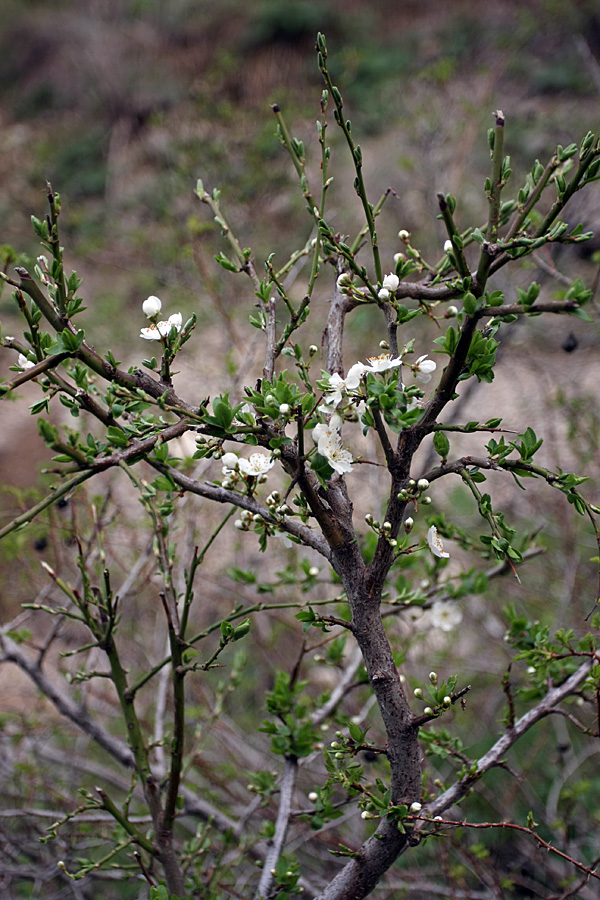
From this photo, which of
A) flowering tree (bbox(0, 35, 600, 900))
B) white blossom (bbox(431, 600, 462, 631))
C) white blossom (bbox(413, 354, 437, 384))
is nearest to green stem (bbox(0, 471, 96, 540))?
flowering tree (bbox(0, 35, 600, 900))

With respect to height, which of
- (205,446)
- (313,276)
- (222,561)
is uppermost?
(222,561)

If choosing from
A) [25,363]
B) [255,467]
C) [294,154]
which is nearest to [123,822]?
[255,467]

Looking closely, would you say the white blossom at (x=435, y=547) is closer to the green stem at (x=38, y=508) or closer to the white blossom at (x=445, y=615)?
the green stem at (x=38, y=508)

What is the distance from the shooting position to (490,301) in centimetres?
71

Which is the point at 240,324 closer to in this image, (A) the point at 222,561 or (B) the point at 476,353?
(A) the point at 222,561

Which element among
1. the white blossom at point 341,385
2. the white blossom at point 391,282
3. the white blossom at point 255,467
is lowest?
the white blossom at point 255,467

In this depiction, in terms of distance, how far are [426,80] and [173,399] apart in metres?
6.84

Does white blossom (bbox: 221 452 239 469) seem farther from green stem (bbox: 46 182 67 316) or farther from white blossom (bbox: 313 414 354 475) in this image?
green stem (bbox: 46 182 67 316)

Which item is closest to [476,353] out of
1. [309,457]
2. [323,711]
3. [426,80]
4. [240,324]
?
[309,457]

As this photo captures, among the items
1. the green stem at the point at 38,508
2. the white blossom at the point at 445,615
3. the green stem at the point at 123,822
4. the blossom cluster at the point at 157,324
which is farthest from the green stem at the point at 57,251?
the white blossom at the point at 445,615

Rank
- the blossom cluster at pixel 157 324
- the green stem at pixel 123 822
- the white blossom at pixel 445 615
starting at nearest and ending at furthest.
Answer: the blossom cluster at pixel 157 324 < the green stem at pixel 123 822 < the white blossom at pixel 445 615

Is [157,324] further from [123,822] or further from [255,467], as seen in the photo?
[123,822]

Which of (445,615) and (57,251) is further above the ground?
(445,615)

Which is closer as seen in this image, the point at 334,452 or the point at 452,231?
the point at 452,231
